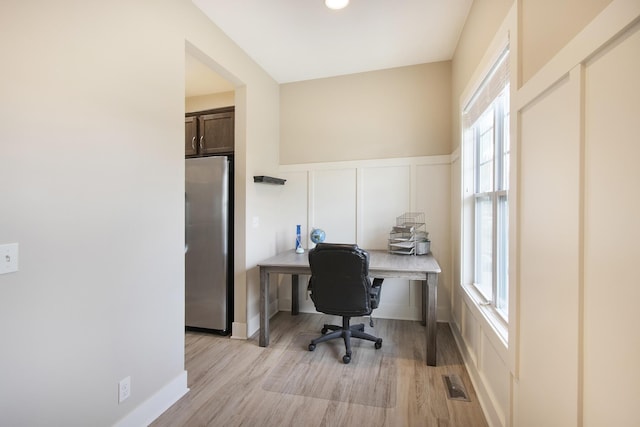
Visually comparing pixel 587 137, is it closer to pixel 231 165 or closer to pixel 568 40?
pixel 568 40

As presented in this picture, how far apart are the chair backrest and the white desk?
0.18 m

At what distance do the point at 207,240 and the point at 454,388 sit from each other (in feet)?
8.11

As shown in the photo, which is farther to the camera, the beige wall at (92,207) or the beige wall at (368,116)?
the beige wall at (368,116)

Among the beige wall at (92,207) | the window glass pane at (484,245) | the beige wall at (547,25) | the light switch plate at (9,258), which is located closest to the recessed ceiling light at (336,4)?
the beige wall at (92,207)

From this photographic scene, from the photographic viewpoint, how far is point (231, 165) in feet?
9.91

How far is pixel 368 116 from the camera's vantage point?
3.39 metres

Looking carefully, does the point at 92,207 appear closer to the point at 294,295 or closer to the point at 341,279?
the point at 341,279

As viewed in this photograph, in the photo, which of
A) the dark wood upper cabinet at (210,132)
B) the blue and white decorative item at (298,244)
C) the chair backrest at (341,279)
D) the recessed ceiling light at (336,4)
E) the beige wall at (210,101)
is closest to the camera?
the recessed ceiling light at (336,4)

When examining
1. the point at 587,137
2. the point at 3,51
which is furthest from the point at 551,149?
the point at 3,51

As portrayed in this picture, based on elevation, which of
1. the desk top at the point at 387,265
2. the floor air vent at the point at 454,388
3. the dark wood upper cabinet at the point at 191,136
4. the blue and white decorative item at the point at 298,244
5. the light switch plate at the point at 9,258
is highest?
the dark wood upper cabinet at the point at 191,136

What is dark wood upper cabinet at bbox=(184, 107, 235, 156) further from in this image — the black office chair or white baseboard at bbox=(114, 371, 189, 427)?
white baseboard at bbox=(114, 371, 189, 427)

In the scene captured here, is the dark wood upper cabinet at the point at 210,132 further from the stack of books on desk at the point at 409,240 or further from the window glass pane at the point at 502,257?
the window glass pane at the point at 502,257

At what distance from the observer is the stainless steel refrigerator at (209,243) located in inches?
112

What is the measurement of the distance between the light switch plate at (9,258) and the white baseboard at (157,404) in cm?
102
